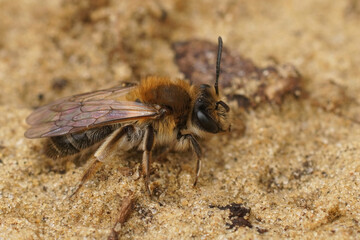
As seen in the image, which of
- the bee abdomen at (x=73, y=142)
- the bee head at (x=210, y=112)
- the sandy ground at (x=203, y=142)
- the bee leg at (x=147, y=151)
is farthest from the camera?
the bee abdomen at (x=73, y=142)

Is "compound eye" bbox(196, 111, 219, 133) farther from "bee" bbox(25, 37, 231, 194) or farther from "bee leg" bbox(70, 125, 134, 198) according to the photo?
"bee leg" bbox(70, 125, 134, 198)

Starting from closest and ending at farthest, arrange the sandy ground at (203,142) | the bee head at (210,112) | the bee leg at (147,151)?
1. the sandy ground at (203,142)
2. the bee leg at (147,151)
3. the bee head at (210,112)

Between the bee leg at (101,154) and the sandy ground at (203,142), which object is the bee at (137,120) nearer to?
the bee leg at (101,154)

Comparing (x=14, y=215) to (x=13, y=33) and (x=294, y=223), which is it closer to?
(x=294, y=223)

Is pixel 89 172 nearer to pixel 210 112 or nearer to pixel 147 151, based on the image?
pixel 147 151

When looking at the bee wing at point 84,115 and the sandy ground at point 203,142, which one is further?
the bee wing at point 84,115

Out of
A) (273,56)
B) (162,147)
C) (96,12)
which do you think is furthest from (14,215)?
(273,56)

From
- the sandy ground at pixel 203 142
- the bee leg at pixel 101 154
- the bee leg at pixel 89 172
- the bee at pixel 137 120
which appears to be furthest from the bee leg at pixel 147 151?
the bee leg at pixel 89 172
